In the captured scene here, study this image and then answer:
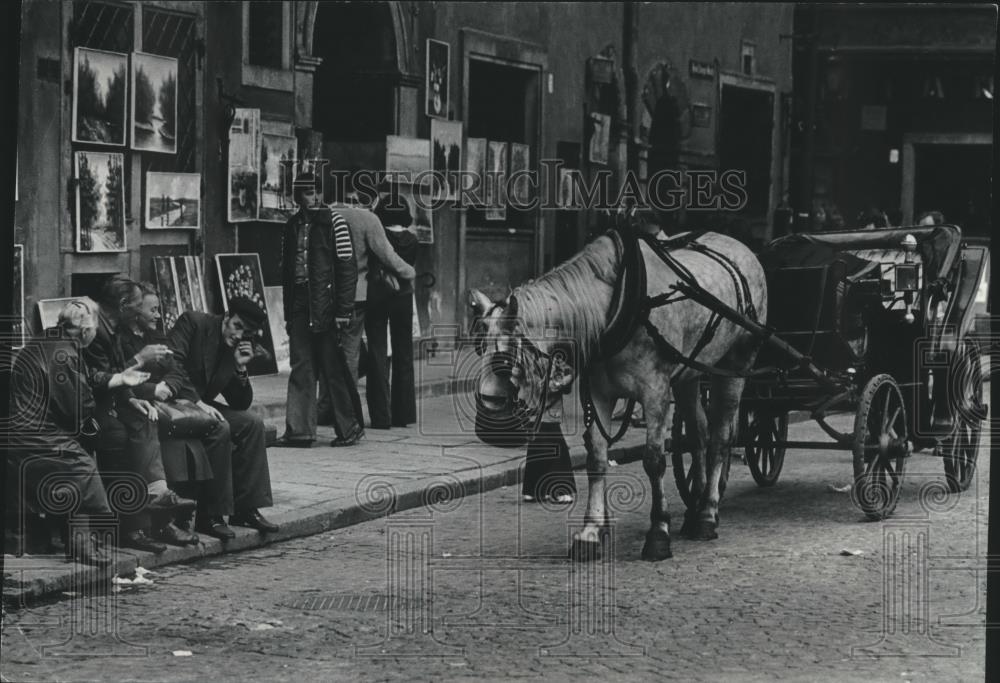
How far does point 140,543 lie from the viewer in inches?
319

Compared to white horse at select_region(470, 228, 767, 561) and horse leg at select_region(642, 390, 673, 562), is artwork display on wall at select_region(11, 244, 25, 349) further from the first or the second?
horse leg at select_region(642, 390, 673, 562)

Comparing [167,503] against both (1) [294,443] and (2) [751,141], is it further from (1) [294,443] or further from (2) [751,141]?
(2) [751,141]

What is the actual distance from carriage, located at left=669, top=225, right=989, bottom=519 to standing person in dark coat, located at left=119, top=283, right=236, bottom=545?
272 cm

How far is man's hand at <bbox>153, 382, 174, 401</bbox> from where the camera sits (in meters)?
8.16

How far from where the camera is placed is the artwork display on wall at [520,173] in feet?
65.9

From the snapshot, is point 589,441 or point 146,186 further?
point 146,186

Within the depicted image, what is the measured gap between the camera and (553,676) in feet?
20.1

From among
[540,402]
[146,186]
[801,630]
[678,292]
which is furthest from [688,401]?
[146,186]

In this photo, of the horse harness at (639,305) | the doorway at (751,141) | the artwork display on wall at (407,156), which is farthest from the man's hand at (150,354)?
the doorway at (751,141)

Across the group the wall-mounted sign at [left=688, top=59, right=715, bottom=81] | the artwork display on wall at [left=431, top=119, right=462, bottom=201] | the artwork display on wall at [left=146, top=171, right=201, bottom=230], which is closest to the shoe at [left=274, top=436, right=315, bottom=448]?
the artwork display on wall at [left=146, top=171, right=201, bottom=230]

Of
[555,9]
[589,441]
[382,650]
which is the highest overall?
[555,9]

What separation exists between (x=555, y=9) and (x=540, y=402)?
1373 cm

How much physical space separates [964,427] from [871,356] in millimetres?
979

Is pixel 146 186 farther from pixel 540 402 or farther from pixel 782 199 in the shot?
pixel 782 199
